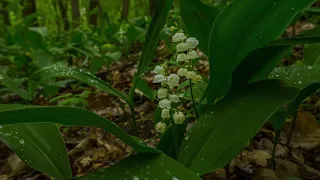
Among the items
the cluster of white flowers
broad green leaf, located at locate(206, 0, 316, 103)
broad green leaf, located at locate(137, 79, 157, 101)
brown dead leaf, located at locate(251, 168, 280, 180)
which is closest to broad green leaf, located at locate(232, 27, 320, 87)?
broad green leaf, located at locate(206, 0, 316, 103)

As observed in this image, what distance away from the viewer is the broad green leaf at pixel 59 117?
2.51 ft

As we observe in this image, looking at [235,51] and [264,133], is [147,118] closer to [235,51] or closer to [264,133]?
[264,133]

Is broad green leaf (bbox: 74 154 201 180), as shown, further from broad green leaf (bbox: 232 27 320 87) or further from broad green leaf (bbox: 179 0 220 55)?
broad green leaf (bbox: 179 0 220 55)

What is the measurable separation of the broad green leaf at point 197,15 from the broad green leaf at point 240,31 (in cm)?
23

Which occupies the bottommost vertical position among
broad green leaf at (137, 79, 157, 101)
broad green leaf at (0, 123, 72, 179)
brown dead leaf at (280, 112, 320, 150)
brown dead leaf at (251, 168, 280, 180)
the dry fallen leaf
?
the dry fallen leaf

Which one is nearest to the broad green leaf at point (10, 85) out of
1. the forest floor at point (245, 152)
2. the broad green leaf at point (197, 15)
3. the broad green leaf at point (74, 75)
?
the forest floor at point (245, 152)

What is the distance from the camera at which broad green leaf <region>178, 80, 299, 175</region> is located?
3.07ft

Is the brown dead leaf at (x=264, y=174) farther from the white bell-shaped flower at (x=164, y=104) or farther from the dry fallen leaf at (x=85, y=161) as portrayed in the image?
the dry fallen leaf at (x=85, y=161)

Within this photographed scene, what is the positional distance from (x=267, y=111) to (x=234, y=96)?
0.14 meters

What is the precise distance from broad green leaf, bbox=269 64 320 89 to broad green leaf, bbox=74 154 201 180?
18.6 inches

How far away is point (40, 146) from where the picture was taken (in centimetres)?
110

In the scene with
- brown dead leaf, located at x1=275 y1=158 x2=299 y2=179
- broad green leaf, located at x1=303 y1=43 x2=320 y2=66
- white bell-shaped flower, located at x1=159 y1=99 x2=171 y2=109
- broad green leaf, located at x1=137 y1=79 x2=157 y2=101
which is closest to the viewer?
white bell-shaped flower, located at x1=159 y1=99 x2=171 y2=109

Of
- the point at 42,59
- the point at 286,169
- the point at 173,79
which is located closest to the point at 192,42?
the point at 173,79

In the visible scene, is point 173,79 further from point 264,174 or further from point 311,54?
point 311,54
